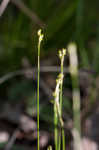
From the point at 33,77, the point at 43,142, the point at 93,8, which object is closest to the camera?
the point at 43,142

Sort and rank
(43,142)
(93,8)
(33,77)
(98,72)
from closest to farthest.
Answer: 1. (43,142)
2. (98,72)
3. (33,77)
4. (93,8)

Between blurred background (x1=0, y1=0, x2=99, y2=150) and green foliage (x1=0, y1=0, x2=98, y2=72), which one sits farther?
green foliage (x1=0, y1=0, x2=98, y2=72)

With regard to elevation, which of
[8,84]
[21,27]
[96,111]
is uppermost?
[21,27]

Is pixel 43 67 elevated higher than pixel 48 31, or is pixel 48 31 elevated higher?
pixel 48 31

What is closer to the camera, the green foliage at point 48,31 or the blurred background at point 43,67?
the blurred background at point 43,67

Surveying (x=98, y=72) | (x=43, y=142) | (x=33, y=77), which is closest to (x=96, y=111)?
(x=98, y=72)

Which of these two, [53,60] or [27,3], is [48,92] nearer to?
[53,60]

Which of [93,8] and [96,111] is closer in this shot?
[96,111]

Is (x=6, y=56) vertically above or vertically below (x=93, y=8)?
below
